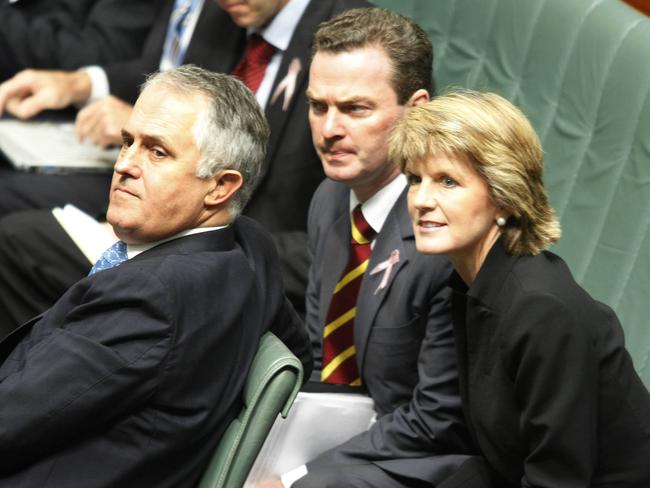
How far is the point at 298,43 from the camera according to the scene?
3.10m

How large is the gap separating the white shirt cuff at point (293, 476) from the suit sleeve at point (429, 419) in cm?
2

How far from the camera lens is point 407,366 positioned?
7.91 ft

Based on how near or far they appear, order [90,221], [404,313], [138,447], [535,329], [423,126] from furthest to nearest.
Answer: [90,221], [404,313], [423,126], [535,329], [138,447]

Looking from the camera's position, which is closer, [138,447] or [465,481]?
[138,447]

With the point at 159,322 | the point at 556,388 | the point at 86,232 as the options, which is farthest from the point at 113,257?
the point at 86,232

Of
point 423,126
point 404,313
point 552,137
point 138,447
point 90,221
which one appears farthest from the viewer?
point 90,221

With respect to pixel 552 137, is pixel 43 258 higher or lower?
lower

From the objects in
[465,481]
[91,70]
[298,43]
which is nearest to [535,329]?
[465,481]

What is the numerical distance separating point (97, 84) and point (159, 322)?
2223mm

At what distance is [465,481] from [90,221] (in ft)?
4.25

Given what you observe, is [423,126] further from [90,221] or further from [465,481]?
[90,221]

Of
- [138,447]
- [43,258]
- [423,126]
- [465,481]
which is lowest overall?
[43,258]

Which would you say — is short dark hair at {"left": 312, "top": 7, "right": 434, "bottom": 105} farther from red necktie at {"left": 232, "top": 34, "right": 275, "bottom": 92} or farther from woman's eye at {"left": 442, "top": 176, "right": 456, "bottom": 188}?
red necktie at {"left": 232, "top": 34, "right": 275, "bottom": 92}

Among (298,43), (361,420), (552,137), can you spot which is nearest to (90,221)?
(298,43)
